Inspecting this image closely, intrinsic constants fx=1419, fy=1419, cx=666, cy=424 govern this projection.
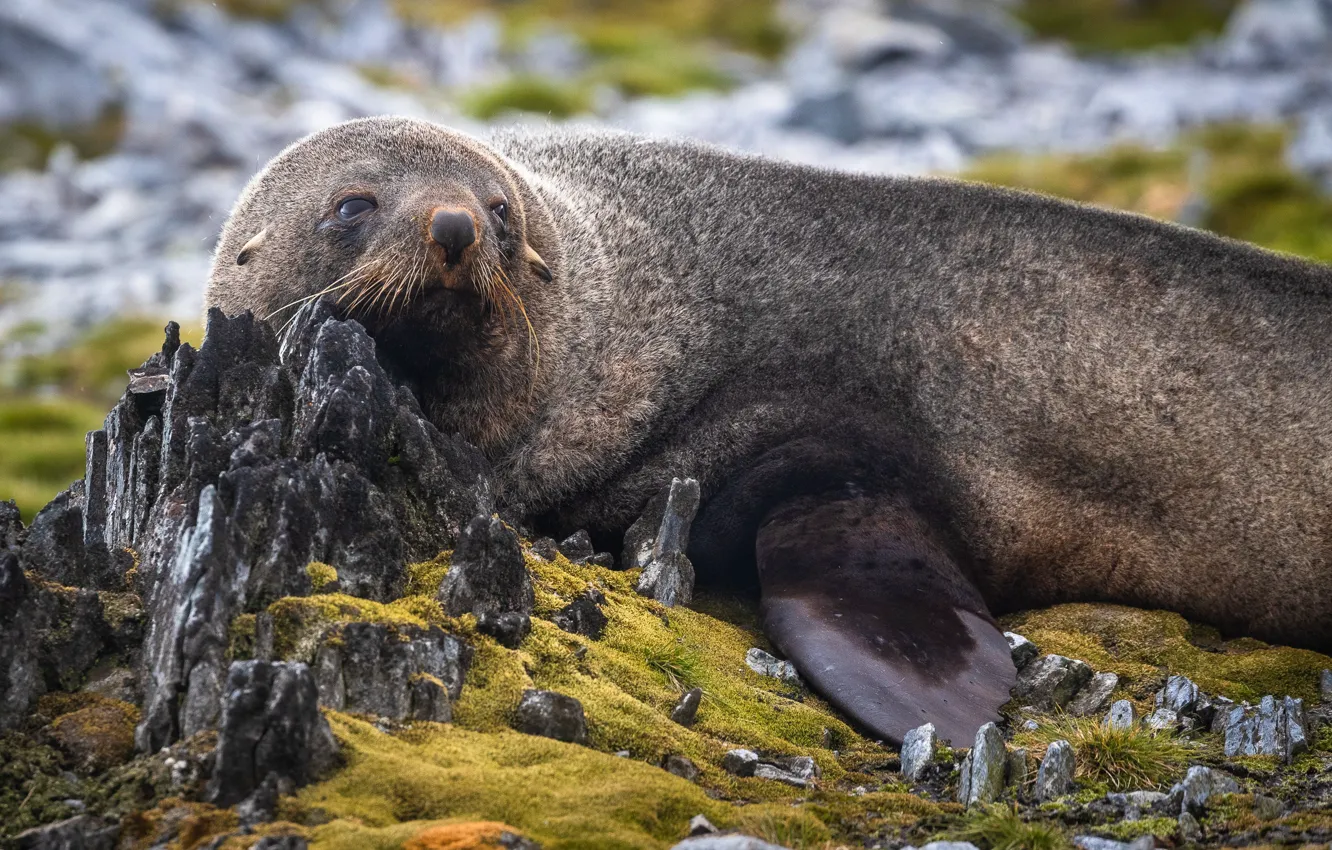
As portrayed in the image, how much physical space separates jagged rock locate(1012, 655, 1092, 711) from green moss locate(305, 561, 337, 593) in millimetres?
3260

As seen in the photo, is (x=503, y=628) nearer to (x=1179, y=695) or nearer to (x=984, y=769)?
(x=984, y=769)

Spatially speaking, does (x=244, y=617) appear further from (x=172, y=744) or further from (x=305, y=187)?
(x=305, y=187)

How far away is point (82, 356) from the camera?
18812 mm

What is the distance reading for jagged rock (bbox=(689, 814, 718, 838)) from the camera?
4477mm

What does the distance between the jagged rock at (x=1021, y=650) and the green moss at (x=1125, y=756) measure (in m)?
1.21

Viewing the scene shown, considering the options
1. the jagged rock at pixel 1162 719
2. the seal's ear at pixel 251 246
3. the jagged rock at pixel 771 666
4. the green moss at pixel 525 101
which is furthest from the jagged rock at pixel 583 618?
the green moss at pixel 525 101

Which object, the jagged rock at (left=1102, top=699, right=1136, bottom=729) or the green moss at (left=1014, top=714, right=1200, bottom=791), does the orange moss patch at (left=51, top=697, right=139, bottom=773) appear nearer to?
the green moss at (left=1014, top=714, right=1200, bottom=791)

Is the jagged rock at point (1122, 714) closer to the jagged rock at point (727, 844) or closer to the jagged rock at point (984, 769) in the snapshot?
the jagged rock at point (984, 769)

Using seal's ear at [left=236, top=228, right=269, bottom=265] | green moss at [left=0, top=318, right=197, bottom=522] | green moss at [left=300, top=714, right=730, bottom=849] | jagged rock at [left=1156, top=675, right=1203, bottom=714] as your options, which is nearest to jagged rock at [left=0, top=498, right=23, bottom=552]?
green moss at [left=300, top=714, right=730, bottom=849]

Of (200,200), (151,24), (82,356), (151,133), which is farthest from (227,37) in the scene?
(82,356)

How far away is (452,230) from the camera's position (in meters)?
6.98

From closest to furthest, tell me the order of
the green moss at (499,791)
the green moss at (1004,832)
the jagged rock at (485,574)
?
the green moss at (499,791)
the green moss at (1004,832)
the jagged rock at (485,574)

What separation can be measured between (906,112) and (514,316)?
82.5 feet

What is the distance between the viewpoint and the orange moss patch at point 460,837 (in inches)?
159
